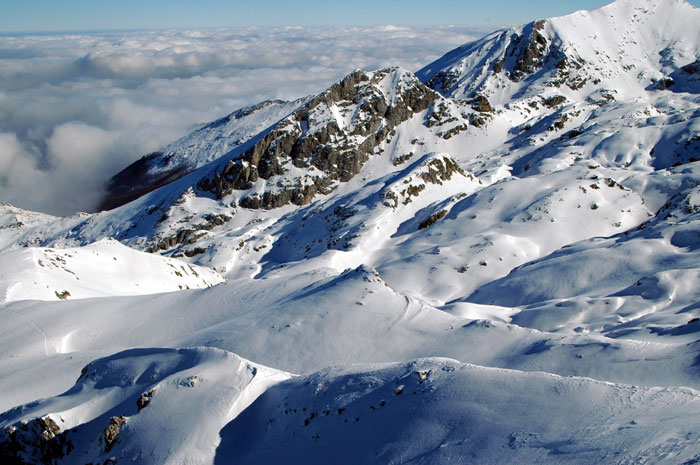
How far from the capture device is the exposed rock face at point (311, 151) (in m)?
98.0

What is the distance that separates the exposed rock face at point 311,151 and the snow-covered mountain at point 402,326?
1052cm

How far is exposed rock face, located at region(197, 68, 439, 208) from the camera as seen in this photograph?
98.0m

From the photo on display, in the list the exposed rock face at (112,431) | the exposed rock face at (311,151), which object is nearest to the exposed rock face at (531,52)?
the exposed rock face at (311,151)

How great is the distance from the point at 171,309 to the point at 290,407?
651 inches

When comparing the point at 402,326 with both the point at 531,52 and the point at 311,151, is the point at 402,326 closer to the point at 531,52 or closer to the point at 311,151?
the point at 311,151

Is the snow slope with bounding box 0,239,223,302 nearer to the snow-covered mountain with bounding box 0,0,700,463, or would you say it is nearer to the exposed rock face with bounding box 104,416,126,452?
the snow-covered mountain with bounding box 0,0,700,463

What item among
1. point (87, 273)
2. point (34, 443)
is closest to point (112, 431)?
point (34, 443)

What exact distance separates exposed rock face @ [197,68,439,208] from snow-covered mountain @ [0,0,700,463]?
414 inches

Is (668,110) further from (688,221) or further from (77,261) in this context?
(77,261)

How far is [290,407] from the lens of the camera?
12.2 metres

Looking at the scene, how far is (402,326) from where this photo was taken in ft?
63.6

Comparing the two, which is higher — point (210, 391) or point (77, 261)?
point (210, 391)

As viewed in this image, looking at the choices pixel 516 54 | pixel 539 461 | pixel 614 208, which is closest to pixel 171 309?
pixel 539 461

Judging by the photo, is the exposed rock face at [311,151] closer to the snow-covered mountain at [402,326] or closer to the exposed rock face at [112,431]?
the snow-covered mountain at [402,326]
